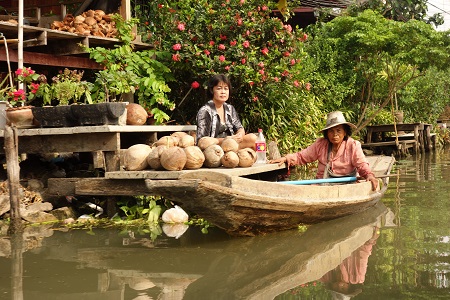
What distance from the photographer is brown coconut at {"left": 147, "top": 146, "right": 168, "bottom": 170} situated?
6359mm

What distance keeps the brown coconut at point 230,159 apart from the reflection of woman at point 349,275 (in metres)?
1.62

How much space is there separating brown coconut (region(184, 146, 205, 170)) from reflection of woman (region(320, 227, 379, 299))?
1798mm

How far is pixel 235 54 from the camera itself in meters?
9.31

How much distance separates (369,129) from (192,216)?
10.7 meters

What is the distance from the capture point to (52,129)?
678 centimetres

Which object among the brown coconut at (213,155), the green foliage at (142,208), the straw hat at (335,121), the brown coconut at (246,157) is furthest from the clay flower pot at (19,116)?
the straw hat at (335,121)

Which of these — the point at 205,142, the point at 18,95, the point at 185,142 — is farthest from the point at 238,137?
the point at 18,95

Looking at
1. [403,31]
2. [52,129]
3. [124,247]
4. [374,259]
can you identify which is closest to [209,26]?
[52,129]

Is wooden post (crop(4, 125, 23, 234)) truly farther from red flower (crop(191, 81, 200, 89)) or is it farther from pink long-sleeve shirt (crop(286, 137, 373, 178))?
red flower (crop(191, 81, 200, 89))

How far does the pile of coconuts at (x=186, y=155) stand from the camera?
619cm

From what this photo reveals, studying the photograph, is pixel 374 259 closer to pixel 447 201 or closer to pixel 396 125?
pixel 447 201

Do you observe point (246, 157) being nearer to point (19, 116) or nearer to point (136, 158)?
point (136, 158)

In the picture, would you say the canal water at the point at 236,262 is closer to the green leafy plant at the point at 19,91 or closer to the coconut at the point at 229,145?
the coconut at the point at 229,145

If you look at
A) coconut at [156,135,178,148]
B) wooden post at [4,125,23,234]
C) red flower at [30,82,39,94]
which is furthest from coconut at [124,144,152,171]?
red flower at [30,82,39,94]
